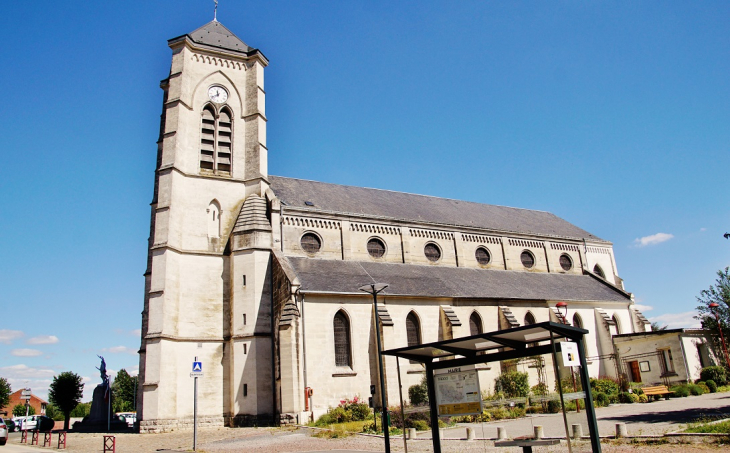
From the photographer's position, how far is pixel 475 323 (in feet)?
95.4

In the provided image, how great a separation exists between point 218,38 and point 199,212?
11.8 meters

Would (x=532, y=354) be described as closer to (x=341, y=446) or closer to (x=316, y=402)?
(x=341, y=446)

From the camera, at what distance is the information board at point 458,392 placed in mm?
10352

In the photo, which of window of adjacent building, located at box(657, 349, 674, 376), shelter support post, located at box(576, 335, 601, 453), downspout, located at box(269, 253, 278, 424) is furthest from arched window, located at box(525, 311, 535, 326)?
shelter support post, located at box(576, 335, 601, 453)

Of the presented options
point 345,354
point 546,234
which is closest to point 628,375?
point 546,234

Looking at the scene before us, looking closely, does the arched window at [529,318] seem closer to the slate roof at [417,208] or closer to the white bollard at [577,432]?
the slate roof at [417,208]

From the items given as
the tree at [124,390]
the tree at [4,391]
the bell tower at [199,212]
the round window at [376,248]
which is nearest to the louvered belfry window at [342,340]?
the bell tower at [199,212]

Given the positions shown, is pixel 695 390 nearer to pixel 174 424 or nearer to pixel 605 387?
pixel 605 387

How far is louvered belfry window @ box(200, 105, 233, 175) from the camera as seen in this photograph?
29641 millimetres

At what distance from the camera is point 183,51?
3019 centimetres

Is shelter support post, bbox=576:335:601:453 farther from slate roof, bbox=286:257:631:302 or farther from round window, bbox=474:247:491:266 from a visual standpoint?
round window, bbox=474:247:491:266

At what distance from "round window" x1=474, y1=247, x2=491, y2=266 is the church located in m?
0.10

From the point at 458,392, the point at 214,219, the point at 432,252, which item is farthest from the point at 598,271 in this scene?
the point at 458,392

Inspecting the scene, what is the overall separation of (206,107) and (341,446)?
71.5 ft
